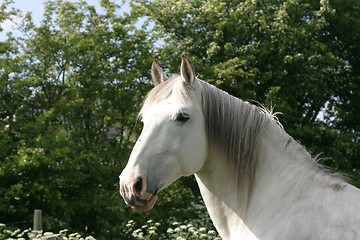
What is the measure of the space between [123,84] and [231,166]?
11.1 metres

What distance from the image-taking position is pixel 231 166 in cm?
318

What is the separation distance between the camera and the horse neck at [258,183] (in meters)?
3.09

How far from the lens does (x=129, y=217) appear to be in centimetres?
1312

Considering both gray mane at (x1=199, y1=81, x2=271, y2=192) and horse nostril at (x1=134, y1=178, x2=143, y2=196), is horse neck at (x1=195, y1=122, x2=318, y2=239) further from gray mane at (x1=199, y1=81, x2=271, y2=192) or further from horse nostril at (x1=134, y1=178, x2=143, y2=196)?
horse nostril at (x1=134, y1=178, x2=143, y2=196)

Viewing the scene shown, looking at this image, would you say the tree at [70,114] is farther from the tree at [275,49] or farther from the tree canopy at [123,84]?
the tree at [275,49]

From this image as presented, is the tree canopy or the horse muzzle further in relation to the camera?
the tree canopy

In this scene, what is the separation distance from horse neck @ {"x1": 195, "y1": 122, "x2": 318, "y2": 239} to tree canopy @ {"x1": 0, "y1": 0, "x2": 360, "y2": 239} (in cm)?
824

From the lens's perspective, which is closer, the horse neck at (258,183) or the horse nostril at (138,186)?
the horse nostril at (138,186)

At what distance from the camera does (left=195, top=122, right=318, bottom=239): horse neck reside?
3.09m

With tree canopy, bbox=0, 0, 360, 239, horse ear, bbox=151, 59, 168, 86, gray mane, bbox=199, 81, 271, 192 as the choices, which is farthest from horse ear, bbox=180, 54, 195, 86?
tree canopy, bbox=0, 0, 360, 239

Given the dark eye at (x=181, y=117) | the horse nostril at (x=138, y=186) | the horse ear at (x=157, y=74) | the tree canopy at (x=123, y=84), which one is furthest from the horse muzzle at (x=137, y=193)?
the tree canopy at (x=123, y=84)

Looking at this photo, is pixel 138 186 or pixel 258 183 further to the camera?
pixel 258 183

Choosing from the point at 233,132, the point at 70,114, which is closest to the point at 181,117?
the point at 233,132

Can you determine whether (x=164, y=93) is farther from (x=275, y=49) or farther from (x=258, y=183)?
(x=275, y=49)
